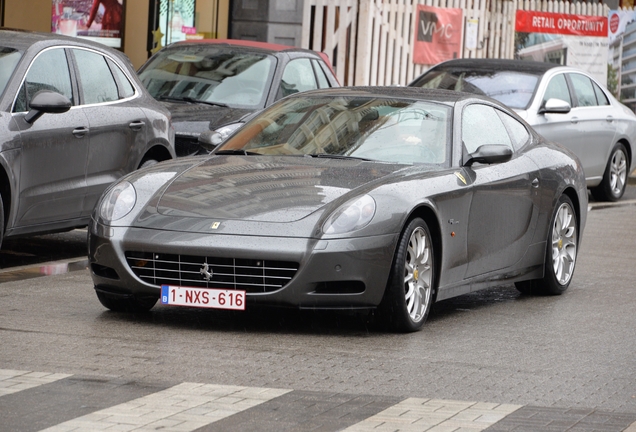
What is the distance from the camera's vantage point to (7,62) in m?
10.7

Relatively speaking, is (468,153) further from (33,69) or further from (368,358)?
(33,69)

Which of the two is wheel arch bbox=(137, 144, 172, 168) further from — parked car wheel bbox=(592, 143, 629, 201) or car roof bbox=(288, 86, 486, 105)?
parked car wheel bbox=(592, 143, 629, 201)

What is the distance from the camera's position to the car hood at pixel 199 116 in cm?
1388

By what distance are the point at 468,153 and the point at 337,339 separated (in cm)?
182

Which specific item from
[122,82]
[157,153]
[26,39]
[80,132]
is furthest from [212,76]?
[80,132]

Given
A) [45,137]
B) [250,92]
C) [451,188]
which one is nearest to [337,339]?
[451,188]

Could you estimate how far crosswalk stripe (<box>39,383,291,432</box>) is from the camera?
5855mm

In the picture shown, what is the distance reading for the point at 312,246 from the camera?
26.2 feet

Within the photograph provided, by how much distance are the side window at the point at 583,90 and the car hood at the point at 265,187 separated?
9.57 metres

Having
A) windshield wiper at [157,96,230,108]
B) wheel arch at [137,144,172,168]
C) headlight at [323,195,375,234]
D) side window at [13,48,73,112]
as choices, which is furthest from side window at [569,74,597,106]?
headlight at [323,195,375,234]

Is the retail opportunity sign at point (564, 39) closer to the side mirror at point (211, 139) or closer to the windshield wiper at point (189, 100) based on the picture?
the windshield wiper at point (189, 100)

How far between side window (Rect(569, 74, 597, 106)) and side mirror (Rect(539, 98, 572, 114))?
1.42m

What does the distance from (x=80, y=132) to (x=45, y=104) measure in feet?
2.01

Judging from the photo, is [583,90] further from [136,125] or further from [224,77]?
[136,125]
